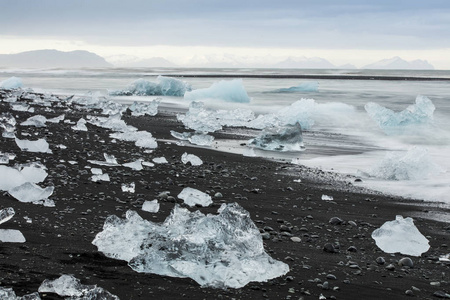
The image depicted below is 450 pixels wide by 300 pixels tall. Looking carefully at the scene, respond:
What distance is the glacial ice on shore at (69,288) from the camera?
2.51 meters

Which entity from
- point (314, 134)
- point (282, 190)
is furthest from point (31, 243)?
point (314, 134)

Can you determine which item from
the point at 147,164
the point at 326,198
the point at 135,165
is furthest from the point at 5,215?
the point at 326,198

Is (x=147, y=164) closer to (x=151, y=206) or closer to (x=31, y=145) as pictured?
(x=31, y=145)

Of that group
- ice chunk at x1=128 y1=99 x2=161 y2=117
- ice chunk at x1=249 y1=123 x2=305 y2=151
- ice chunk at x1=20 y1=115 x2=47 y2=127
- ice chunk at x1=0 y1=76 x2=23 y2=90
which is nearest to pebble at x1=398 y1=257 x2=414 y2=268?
ice chunk at x1=249 y1=123 x2=305 y2=151

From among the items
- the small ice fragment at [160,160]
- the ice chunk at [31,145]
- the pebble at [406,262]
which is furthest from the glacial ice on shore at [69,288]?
the small ice fragment at [160,160]

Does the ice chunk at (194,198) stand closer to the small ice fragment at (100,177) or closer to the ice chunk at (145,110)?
the small ice fragment at (100,177)

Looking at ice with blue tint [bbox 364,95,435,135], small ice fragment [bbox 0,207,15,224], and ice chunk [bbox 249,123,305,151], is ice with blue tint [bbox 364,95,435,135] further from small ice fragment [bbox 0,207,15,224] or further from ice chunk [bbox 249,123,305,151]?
small ice fragment [bbox 0,207,15,224]

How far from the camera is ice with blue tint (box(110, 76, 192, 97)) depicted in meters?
24.9

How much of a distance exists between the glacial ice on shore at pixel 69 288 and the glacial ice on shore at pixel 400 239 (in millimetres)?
2337

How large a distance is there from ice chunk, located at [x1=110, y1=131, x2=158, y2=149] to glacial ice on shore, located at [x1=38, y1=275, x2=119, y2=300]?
5.81 m

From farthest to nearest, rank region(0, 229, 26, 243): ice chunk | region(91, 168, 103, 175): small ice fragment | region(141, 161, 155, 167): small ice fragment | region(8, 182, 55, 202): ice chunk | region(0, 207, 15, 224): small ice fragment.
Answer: region(141, 161, 155, 167): small ice fragment < region(91, 168, 103, 175): small ice fragment < region(8, 182, 55, 202): ice chunk < region(0, 207, 15, 224): small ice fragment < region(0, 229, 26, 243): ice chunk

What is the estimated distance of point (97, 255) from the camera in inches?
126

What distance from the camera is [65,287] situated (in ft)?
8.52

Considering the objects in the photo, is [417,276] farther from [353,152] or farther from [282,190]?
[353,152]
